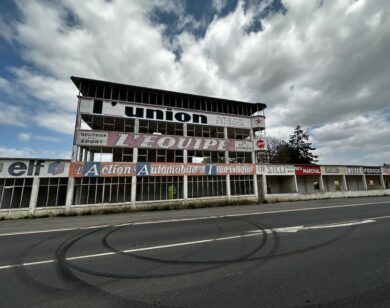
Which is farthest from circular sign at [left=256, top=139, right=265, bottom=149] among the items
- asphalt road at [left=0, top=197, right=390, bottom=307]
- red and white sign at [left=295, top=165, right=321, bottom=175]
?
asphalt road at [left=0, top=197, right=390, bottom=307]

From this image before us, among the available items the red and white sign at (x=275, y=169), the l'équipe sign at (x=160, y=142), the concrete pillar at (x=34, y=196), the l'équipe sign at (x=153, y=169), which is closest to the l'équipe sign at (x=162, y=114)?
the l'équipe sign at (x=160, y=142)

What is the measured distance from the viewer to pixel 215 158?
2738 centimetres

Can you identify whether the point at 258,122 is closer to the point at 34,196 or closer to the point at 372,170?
the point at 372,170

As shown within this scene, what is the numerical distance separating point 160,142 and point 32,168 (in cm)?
1232

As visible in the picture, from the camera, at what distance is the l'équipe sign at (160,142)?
2069cm

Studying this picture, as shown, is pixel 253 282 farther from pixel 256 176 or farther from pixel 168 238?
pixel 256 176

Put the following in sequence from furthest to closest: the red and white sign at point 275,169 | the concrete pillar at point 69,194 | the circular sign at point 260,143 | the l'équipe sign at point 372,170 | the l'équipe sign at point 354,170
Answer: the l'équipe sign at point 372,170 < the l'équipe sign at point 354,170 < the circular sign at point 260,143 < the red and white sign at point 275,169 < the concrete pillar at point 69,194

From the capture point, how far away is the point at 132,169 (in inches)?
829

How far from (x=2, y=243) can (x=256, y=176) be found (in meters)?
25.2

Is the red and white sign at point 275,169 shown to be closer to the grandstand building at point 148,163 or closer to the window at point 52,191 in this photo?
the grandstand building at point 148,163

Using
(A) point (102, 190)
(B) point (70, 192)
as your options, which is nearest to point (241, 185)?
(A) point (102, 190)

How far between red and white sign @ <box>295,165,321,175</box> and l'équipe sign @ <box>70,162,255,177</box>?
8.17 metres

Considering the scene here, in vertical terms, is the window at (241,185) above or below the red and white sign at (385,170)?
below

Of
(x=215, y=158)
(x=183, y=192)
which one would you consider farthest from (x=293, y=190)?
(x=183, y=192)
